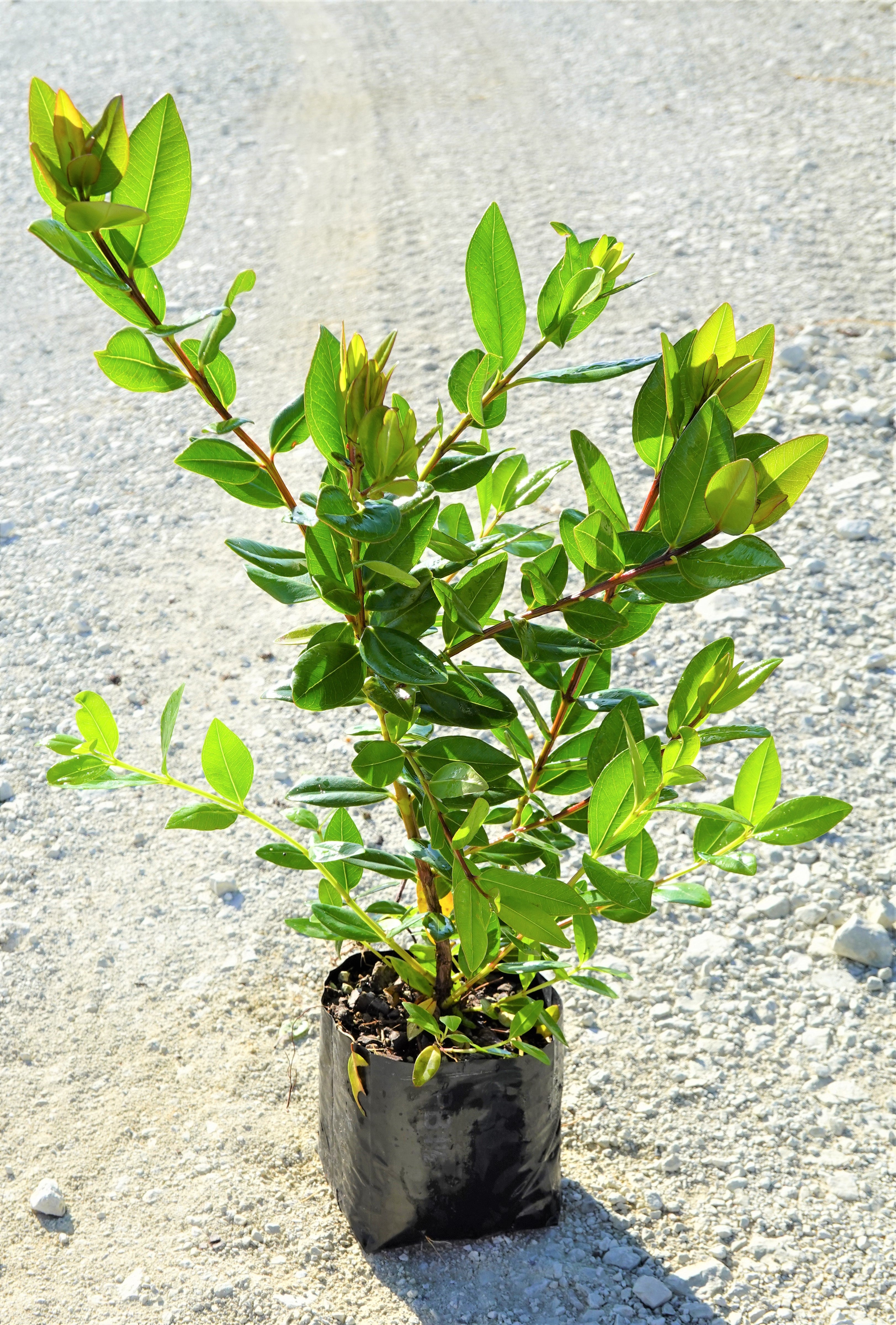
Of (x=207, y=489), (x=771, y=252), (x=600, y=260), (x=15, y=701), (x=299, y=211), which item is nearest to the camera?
(x=600, y=260)

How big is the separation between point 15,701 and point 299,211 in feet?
9.42

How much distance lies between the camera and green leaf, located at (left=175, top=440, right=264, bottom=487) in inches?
37.3

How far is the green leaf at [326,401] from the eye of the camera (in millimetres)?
884

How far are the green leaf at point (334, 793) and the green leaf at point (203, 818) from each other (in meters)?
0.10

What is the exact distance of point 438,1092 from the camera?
4.29 ft

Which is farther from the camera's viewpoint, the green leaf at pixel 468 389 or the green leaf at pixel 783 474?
the green leaf at pixel 468 389

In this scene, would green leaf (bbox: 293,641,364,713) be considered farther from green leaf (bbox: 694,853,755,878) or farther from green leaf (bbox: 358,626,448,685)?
green leaf (bbox: 694,853,755,878)

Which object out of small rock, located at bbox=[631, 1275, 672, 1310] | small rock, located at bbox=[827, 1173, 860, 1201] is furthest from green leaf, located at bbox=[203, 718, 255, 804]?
small rock, located at bbox=[827, 1173, 860, 1201]

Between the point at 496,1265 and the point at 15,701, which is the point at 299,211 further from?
the point at 496,1265

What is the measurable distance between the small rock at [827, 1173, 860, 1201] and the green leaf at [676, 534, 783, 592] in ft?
3.58

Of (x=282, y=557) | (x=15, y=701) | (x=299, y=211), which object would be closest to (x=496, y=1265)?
(x=282, y=557)

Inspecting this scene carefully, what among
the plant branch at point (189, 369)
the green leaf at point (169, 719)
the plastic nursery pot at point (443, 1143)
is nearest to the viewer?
the plant branch at point (189, 369)

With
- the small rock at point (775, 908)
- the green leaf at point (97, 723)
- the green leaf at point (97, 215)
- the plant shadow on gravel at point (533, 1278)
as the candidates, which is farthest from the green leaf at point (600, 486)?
the small rock at point (775, 908)

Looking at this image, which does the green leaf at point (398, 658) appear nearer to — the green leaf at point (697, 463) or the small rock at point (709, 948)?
the green leaf at point (697, 463)
